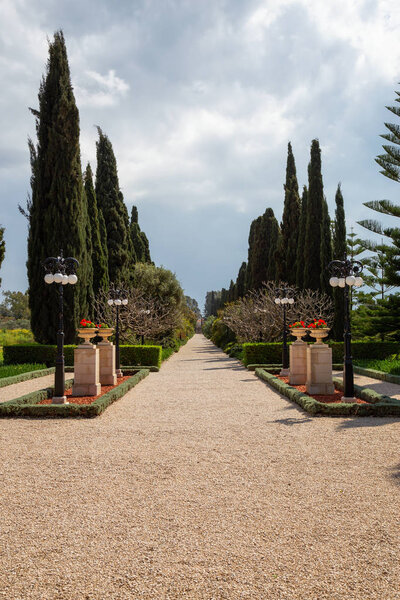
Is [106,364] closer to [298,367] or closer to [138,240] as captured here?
[298,367]

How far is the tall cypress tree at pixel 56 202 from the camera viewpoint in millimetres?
19172

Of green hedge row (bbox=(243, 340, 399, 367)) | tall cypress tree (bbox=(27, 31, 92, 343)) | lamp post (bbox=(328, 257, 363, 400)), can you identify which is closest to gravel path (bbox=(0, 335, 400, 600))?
lamp post (bbox=(328, 257, 363, 400))

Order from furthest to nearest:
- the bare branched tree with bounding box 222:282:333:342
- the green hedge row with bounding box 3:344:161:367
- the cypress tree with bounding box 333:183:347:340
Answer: the cypress tree with bounding box 333:183:347:340 < the bare branched tree with bounding box 222:282:333:342 < the green hedge row with bounding box 3:344:161:367

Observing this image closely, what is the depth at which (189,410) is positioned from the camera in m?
8.48

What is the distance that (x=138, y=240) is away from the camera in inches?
1483

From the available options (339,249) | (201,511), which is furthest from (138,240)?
(201,511)

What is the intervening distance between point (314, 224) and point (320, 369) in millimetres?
17264

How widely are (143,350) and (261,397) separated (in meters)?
9.00

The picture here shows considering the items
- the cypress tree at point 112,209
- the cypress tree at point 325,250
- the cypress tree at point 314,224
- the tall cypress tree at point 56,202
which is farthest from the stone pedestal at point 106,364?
the cypress tree at point 314,224

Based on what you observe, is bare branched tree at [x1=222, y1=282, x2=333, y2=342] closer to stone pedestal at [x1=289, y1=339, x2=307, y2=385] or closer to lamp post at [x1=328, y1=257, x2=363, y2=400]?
stone pedestal at [x1=289, y1=339, x2=307, y2=385]

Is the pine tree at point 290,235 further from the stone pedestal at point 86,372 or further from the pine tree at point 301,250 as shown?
the stone pedestal at point 86,372

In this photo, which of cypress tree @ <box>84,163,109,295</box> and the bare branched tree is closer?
the bare branched tree

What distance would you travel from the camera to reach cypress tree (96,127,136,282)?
87.8ft

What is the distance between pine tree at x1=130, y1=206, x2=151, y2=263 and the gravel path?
31027mm
